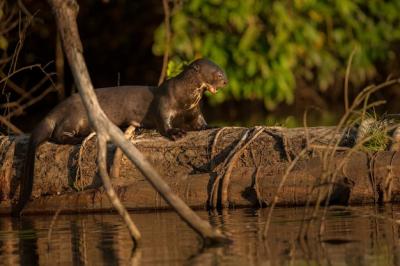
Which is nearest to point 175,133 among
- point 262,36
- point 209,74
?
point 209,74

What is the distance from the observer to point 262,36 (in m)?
14.6

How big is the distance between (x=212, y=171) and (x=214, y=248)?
1882 mm

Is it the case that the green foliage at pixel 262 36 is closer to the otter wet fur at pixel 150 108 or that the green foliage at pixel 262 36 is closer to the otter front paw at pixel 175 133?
the otter wet fur at pixel 150 108

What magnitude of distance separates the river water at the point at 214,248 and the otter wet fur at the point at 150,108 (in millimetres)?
831

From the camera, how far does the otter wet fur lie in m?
7.70

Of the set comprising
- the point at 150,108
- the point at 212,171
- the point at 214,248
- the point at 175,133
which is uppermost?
the point at 150,108

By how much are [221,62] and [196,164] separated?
7.10 meters

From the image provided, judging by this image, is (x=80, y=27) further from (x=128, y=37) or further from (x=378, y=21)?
(x=378, y=21)

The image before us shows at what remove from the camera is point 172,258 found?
17.0 feet

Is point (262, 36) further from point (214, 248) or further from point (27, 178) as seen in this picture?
point (214, 248)

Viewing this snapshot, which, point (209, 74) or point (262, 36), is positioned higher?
point (262, 36)

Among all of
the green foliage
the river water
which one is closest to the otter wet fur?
the river water

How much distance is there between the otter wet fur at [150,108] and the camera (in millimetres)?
7699

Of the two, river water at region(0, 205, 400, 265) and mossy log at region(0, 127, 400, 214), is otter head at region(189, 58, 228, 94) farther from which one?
river water at region(0, 205, 400, 265)
